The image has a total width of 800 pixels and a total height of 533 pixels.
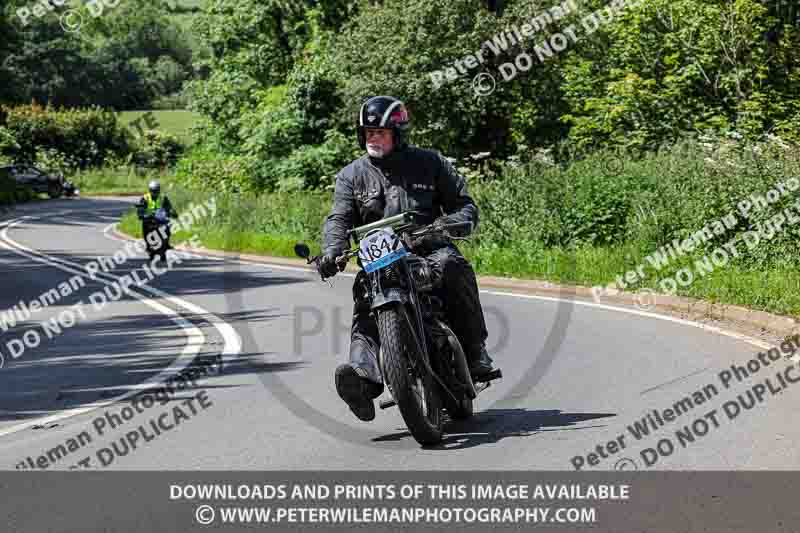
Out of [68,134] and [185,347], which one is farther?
[68,134]

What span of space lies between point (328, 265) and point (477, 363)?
121 centimetres

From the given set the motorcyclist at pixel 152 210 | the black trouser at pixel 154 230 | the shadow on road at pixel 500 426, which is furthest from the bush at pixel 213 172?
the shadow on road at pixel 500 426

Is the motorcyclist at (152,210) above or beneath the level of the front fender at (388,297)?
beneath

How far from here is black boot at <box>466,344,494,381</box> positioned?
26.4 feet

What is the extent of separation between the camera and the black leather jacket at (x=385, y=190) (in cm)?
788

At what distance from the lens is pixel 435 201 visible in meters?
8.16

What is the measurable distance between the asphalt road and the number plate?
1.11 metres

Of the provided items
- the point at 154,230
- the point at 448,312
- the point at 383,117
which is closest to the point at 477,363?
the point at 448,312

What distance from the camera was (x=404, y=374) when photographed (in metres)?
7.11

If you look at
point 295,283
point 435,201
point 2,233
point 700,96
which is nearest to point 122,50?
point 2,233

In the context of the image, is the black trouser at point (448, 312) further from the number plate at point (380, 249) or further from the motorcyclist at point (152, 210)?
the motorcyclist at point (152, 210)

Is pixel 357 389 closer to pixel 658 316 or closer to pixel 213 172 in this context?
pixel 658 316

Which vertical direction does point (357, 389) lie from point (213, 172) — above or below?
above

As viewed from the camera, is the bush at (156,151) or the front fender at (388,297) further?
the bush at (156,151)
